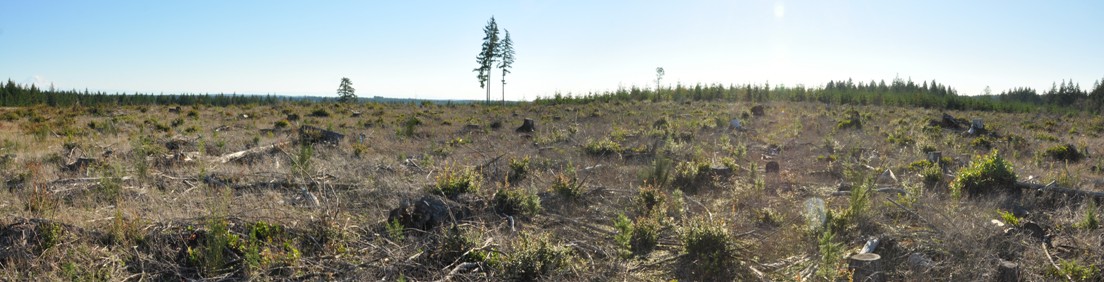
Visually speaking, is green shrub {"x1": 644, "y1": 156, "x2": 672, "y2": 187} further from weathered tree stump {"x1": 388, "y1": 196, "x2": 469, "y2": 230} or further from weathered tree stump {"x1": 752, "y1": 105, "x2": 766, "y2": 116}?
weathered tree stump {"x1": 752, "y1": 105, "x2": 766, "y2": 116}

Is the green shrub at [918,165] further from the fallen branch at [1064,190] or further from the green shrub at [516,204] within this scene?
the green shrub at [516,204]

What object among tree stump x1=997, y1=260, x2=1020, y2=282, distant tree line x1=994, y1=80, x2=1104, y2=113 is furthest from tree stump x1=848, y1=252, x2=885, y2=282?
distant tree line x1=994, y1=80, x2=1104, y2=113

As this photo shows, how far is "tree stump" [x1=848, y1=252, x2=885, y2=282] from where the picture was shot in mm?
4145

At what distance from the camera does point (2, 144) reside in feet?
36.1

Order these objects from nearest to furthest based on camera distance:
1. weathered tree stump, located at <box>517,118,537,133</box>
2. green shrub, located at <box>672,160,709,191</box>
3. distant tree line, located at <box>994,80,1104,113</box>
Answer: green shrub, located at <box>672,160,709,191</box> < weathered tree stump, located at <box>517,118,537,133</box> < distant tree line, located at <box>994,80,1104,113</box>

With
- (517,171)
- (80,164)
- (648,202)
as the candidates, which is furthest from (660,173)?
(80,164)

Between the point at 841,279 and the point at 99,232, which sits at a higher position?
the point at 99,232

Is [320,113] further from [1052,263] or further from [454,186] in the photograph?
[1052,263]

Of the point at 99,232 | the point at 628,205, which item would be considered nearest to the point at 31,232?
the point at 99,232

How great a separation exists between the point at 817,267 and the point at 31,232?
641cm

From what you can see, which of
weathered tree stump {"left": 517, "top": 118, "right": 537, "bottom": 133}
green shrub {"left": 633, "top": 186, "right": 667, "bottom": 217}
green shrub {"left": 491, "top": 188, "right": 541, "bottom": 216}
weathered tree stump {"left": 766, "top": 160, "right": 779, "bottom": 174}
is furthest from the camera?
weathered tree stump {"left": 517, "top": 118, "right": 537, "bottom": 133}

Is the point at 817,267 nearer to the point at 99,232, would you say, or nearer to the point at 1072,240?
the point at 1072,240

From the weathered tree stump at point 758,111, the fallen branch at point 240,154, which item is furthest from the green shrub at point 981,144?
the fallen branch at point 240,154

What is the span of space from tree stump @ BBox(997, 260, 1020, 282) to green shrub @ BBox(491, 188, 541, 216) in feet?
13.2
